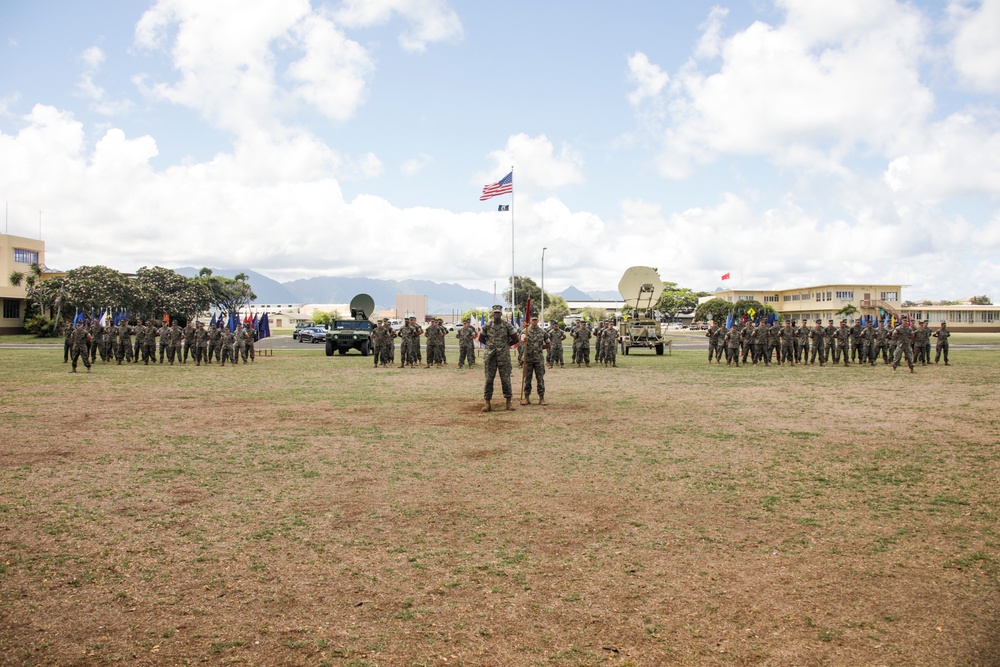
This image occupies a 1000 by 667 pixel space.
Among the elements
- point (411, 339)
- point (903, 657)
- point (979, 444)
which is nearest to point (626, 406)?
point (979, 444)

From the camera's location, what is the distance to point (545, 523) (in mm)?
6102

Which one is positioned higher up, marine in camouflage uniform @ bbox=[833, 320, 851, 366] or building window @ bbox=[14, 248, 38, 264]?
building window @ bbox=[14, 248, 38, 264]

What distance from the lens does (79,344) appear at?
21.4 meters

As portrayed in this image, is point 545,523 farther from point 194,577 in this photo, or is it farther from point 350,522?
point 194,577

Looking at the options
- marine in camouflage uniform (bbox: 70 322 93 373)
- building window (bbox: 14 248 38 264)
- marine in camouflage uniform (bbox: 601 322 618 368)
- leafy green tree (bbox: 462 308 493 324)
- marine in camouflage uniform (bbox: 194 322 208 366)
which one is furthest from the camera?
building window (bbox: 14 248 38 264)

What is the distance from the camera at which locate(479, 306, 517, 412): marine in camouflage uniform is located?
44.1 feet

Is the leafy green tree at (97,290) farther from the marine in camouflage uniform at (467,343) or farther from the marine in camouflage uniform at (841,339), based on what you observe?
the marine in camouflage uniform at (841,339)

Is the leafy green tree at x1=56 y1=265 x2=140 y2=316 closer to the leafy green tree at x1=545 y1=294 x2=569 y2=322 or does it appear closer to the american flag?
the american flag

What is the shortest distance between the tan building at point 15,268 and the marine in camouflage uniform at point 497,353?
2308 inches

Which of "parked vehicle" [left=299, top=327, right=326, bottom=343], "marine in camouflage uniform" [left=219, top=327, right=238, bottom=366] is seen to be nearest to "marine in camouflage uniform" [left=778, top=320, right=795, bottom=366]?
"marine in camouflage uniform" [left=219, top=327, right=238, bottom=366]

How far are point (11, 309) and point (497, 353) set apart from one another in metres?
61.5

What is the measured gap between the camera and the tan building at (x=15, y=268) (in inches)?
2292

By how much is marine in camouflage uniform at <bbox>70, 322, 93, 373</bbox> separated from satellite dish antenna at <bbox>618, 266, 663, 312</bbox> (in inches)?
892

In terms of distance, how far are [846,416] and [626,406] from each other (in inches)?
152
